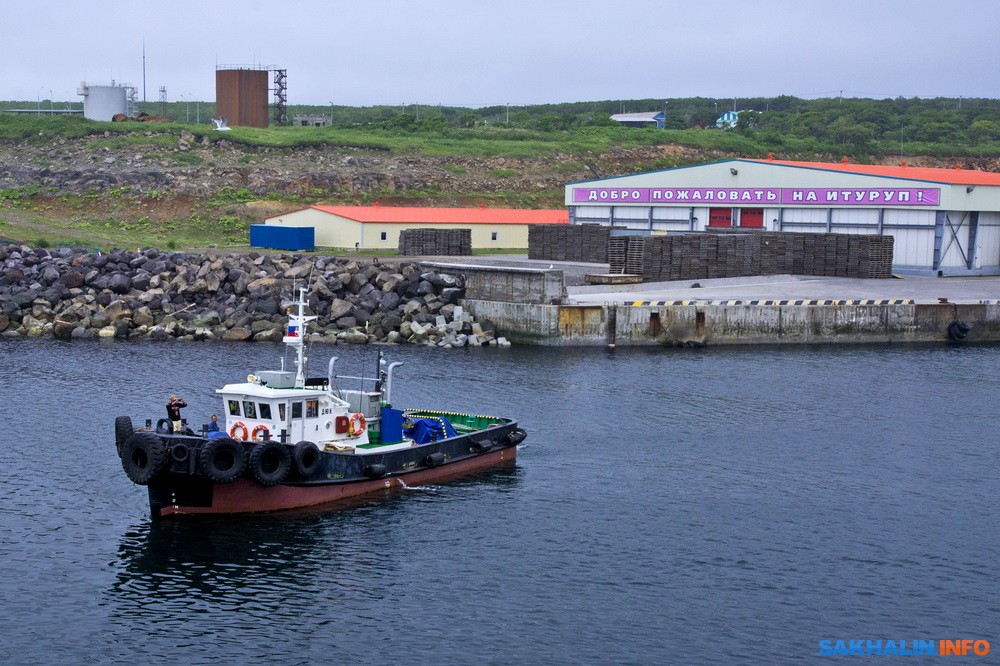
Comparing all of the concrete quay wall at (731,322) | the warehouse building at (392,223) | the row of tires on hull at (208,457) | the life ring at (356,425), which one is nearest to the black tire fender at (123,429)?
the row of tires on hull at (208,457)

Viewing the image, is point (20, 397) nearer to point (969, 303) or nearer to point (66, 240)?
point (66, 240)

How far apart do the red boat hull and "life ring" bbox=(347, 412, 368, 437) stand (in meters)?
1.21

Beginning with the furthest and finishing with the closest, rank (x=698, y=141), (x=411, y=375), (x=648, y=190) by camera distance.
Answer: (x=698, y=141)
(x=648, y=190)
(x=411, y=375)

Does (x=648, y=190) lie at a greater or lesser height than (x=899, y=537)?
greater

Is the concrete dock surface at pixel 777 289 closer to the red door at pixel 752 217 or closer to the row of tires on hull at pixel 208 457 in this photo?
the red door at pixel 752 217

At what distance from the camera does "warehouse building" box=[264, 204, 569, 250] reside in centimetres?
6706

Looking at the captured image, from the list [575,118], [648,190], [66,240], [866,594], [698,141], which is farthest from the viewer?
[575,118]

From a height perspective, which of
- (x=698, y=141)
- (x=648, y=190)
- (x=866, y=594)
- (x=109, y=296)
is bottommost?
(x=866, y=594)

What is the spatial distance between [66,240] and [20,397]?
30.7m

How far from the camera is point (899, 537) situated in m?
25.5

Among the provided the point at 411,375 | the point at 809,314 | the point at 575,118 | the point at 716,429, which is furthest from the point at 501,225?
the point at 575,118

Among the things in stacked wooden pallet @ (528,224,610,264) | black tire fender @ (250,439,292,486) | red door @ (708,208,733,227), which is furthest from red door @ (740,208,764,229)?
black tire fender @ (250,439,292,486)

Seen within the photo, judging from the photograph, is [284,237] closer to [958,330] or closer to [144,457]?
[958,330]

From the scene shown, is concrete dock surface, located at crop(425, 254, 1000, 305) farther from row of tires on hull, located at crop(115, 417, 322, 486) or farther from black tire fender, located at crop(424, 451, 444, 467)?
row of tires on hull, located at crop(115, 417, 322, 486)
